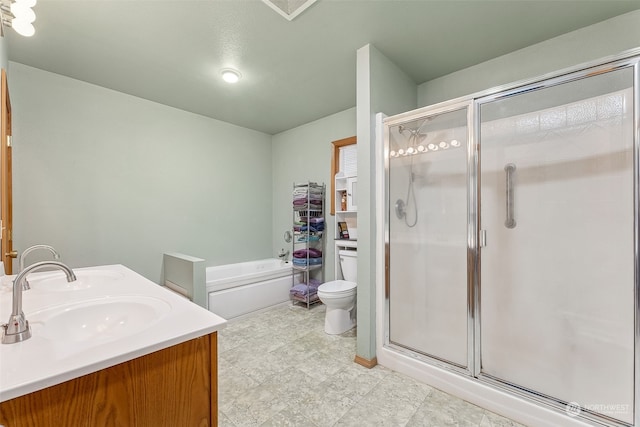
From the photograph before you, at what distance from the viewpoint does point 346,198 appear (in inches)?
124

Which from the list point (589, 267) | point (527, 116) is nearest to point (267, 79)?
point (527, 116)

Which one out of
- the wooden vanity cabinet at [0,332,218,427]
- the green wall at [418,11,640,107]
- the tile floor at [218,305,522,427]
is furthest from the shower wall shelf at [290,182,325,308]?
the wooden vanity cabinet at [0,332,218,427]

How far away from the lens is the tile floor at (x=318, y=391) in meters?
1.51

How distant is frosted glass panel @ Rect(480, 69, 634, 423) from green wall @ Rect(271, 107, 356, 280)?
1.81 meters

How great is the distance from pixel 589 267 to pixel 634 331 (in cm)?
36

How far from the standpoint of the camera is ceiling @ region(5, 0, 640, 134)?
1.69 metres

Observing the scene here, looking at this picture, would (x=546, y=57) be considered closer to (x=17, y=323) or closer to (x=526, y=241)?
(x=526, y=241)

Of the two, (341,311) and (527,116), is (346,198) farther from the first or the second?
(527,116)

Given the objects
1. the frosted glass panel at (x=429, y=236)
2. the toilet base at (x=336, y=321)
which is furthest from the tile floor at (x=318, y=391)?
the frosted glass panel at (x=429, y=236)

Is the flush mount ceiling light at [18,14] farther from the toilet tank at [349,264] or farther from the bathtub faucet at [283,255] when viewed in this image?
the bathtub faucet at [283,255]

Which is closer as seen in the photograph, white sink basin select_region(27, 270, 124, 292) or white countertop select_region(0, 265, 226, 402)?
white countertop select_region(0, 265, 226, 402)

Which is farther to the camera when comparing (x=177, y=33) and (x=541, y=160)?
(x=177, y=33)

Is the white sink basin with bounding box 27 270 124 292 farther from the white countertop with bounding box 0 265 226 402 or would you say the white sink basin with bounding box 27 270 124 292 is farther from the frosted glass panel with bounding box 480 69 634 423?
the frosted glass panel with bounding box 480 69 634 423

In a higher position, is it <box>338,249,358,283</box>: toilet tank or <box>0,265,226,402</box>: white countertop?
<box>0,265,226,402</box>: white countertop
